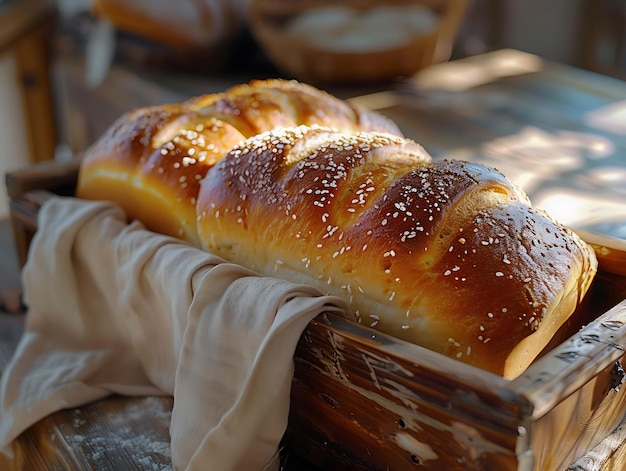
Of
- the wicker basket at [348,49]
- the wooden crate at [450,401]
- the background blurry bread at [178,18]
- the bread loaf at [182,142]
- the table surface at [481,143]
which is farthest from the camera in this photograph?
the background blurry bread at [178,18]

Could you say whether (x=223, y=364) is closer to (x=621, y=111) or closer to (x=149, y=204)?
(x=149, y=204)

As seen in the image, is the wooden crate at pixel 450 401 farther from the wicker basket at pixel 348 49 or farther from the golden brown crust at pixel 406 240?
the wicker basket at pixel 348 49

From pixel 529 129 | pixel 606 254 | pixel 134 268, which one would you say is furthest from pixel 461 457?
pixel 529 129

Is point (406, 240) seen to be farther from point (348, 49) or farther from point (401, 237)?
point (348, 49)

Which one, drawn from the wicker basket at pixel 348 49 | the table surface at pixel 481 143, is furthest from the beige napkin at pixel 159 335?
the wicker basket at pixel 348 49

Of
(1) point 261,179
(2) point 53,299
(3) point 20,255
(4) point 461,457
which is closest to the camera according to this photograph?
(4) point 461,457

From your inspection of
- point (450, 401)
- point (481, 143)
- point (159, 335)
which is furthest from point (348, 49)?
point (450, 401)

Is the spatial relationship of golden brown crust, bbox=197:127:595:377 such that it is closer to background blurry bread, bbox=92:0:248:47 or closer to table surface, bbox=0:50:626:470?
table surface, bbox=0:50:626:470
